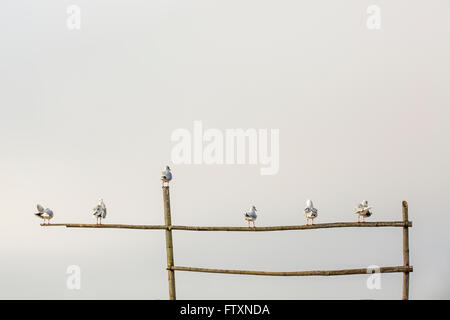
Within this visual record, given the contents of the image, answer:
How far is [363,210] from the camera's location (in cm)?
646

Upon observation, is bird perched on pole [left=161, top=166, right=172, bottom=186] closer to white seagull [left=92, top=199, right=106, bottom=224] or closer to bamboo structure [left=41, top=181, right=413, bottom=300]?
bamboo structure [left=41, top=181, right=413, bottom=300]

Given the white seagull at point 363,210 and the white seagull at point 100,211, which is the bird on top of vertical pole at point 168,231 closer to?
the white seagull at point 100,211

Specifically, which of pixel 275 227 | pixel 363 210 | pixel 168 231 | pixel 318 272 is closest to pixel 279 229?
pixel 275 227

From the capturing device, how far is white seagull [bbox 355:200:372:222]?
6453 mm

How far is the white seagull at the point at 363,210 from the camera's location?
6.45 m

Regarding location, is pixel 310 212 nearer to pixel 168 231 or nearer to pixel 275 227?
pixel 275 227

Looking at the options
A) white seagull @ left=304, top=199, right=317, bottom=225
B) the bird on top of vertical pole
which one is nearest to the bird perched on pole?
the bird on top of vertical pole

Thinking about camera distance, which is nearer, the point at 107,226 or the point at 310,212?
the point at 310,212

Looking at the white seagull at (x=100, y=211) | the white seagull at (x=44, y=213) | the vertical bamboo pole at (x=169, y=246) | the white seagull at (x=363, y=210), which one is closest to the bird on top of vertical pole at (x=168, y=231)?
the vertical bamboo pole at (x=169, y=246)
